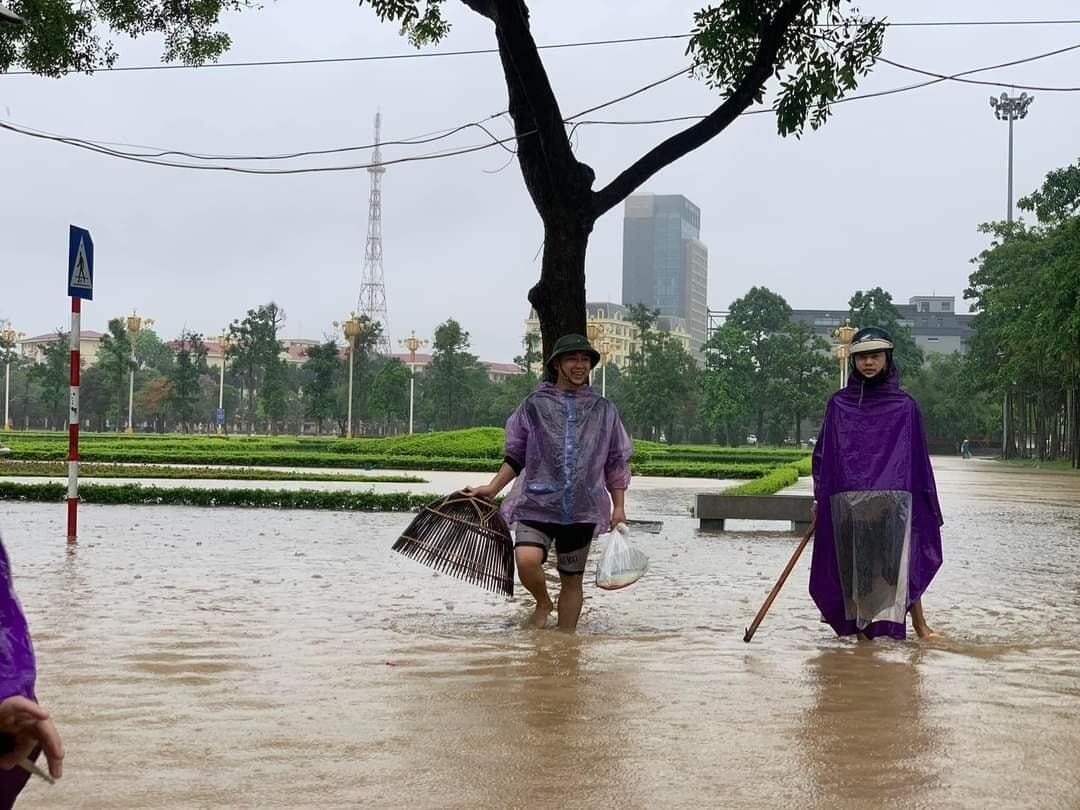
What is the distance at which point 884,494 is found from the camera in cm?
655

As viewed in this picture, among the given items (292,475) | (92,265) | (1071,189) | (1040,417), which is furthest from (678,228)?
(92,265)

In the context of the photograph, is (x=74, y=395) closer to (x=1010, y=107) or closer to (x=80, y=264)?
(x=80, y=264)

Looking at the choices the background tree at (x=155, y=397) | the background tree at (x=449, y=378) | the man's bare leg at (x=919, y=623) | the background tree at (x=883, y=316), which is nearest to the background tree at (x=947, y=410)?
the background tree at (x=883, y=316)

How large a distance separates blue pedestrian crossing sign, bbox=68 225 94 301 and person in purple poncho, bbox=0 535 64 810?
8988 mm

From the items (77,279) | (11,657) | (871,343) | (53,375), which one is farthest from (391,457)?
(53,375)

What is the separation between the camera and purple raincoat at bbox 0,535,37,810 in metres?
1.84

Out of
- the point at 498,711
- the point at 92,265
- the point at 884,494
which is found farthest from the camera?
the point at 92,265

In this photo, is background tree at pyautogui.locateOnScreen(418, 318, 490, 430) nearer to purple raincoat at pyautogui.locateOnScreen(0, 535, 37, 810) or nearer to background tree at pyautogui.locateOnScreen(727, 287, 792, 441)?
background tree at pyautogui.locateOnScreen(727, 287, 792, 441)

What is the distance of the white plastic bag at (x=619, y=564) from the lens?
6.51 m

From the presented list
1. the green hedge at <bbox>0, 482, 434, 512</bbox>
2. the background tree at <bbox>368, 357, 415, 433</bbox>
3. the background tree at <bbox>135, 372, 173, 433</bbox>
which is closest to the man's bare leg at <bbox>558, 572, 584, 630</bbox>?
the green hedge at <bbox>0, 482, 434, 512</bbox>

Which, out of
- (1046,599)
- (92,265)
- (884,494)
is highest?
(92,265)

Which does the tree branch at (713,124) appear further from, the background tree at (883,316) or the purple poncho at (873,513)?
the background tree at (883,316)

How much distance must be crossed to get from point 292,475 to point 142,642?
57.1 ft

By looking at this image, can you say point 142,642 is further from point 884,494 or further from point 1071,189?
point 1071,189
